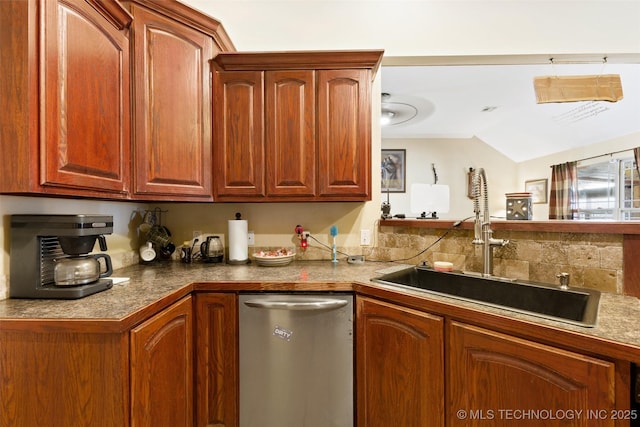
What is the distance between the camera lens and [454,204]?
4.99m

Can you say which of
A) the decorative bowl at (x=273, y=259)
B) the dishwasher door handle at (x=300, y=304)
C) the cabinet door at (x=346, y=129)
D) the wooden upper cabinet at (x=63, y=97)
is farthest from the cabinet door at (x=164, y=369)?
the cabinet door at (x=346, y=129)

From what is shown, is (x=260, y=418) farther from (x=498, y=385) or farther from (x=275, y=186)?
(x=275, y=186)

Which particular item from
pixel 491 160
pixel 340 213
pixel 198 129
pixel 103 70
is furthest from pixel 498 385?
pixel 491 160

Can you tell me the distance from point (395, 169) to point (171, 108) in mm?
4046

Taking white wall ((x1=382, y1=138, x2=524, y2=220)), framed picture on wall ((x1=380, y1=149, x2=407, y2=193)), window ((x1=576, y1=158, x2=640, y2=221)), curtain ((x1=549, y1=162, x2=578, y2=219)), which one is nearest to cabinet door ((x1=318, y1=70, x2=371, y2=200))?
framed picture on wall ((x1=380, y1=149, x2=407, y2=193))

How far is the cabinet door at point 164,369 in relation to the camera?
0.96 meters

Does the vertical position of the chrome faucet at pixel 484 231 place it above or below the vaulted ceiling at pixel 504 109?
below

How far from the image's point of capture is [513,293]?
4.35ft

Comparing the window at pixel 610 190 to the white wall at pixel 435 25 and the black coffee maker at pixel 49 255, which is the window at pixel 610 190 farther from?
the black coffee maker at pixel 49 255

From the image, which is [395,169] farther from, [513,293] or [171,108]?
[171,108]

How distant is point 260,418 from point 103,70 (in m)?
1.83

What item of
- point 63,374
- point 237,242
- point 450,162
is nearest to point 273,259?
point 237,242

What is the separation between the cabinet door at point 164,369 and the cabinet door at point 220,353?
0.23 ft

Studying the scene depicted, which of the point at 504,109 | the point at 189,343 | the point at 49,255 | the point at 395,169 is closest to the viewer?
the point at 49,255
